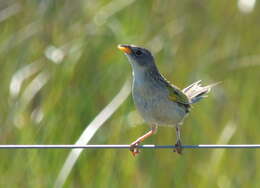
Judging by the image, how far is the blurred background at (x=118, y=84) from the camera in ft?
15.6

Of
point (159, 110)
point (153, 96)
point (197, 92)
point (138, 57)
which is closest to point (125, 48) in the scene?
point (138, 57)

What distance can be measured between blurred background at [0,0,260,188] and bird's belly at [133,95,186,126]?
0.46m

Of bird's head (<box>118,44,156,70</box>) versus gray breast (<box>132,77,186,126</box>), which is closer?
gray breast (<box>132,77,186,126</box>)

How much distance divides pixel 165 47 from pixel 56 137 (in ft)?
3.62

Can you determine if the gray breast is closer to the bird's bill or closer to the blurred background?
the bird's bill

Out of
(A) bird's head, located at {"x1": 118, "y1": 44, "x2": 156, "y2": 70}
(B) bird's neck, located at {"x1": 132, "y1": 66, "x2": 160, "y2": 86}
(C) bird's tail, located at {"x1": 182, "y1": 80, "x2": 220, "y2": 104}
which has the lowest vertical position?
(C) bird's tail, located at {"x1": 182, "y1": 80, "x2": 220, "y2": 104}

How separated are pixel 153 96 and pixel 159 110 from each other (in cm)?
10

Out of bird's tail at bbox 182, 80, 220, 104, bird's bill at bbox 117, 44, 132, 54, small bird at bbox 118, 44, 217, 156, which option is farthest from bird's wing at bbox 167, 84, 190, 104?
bird's bill at bbox 117, 44, 132, 54

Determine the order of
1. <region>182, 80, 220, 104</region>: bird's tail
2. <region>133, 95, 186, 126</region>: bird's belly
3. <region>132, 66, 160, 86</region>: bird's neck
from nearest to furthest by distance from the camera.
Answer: <region>133, 95, 186, 126</region>: bird's belly < <region>132, 66, 160, 86</region>: bird's neck < <region>182, 80, 220, 104</region>: bird's tail

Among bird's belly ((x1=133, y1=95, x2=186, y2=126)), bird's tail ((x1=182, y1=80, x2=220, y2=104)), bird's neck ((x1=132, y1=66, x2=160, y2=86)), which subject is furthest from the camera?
bird's tail ((x1=182, y1=80, x2=220, y2=104))

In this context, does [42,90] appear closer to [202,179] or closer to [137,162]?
[137,162]

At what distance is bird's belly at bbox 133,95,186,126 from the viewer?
427 cm

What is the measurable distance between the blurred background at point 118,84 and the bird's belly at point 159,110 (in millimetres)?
458

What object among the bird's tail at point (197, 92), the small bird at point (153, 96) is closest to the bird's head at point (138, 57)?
the small bird at point (153, 96)
